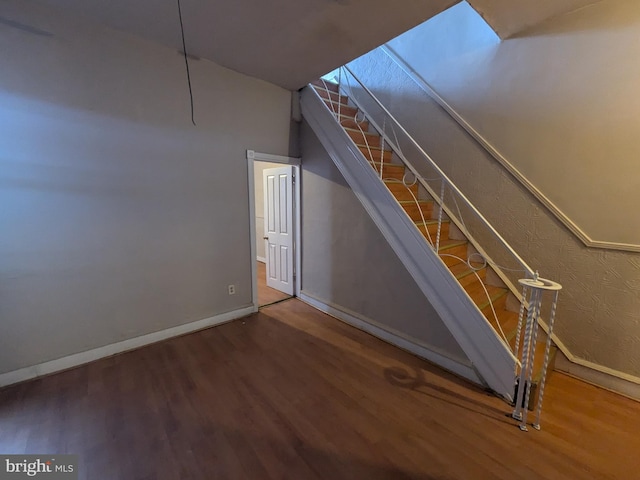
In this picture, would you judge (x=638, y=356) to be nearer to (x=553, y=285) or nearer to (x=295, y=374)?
(x=553, y=285)

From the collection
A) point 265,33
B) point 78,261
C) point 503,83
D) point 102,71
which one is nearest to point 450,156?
point 503,83

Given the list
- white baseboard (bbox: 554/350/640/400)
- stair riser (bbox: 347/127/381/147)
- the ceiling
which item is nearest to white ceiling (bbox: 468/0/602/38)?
the ceiling

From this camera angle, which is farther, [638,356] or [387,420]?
[638,356]

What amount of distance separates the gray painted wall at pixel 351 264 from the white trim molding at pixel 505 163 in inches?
49.6

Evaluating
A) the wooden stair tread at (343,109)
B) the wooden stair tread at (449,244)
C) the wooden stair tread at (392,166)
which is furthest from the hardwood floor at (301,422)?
the wooden stair tread at (343,109)

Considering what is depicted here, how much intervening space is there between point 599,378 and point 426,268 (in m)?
1.56

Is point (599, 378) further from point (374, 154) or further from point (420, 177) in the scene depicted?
point (374, 154)

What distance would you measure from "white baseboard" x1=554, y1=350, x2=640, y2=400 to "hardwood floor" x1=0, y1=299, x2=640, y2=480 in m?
0.09

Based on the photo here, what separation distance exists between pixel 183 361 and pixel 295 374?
3.30ft

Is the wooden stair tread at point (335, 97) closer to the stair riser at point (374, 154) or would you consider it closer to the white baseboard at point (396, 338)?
the stair riser at point (374, 154)

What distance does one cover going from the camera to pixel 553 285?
5.41 ft

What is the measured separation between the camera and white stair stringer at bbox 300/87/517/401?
2.01 m
